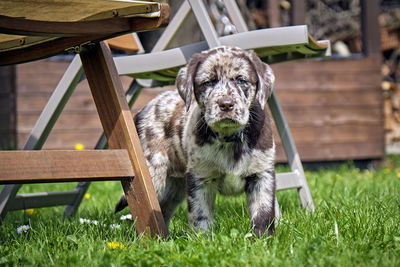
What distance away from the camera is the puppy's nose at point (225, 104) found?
2393mm

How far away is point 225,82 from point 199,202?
23.4 inches

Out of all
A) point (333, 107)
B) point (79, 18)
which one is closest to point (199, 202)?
point (79, 18)

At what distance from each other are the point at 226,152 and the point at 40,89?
403cm

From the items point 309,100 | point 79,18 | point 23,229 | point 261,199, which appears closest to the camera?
point 79,18

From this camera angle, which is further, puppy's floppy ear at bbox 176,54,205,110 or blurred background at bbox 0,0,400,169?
blurred background at bbox 0,0,400,169

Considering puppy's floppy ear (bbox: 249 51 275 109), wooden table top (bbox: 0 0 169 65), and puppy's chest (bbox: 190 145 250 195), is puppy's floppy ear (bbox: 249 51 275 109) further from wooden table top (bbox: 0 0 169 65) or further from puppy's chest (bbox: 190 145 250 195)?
wooden table top (bbox: 0 0 169 65)

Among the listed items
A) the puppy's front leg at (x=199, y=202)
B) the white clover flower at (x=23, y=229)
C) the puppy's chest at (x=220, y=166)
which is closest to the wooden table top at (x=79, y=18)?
the puppy's chest at (x=220, y=166)

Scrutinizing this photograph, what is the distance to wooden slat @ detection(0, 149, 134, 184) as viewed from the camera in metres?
2.08

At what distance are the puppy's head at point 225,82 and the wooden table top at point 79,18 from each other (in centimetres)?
52

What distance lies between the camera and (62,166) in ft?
7.15

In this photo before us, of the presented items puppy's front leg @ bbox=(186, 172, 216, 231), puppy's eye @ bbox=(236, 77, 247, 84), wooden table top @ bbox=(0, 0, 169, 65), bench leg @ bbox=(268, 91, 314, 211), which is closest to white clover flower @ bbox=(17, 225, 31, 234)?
puppy's front leg @ bbox=(186, 172, 216, 231)

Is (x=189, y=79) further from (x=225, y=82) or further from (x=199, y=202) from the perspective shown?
(x=199, y=202)

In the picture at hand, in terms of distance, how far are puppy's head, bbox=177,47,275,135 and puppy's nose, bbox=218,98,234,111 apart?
1.0 inches

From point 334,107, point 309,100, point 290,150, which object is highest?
point 290,150
